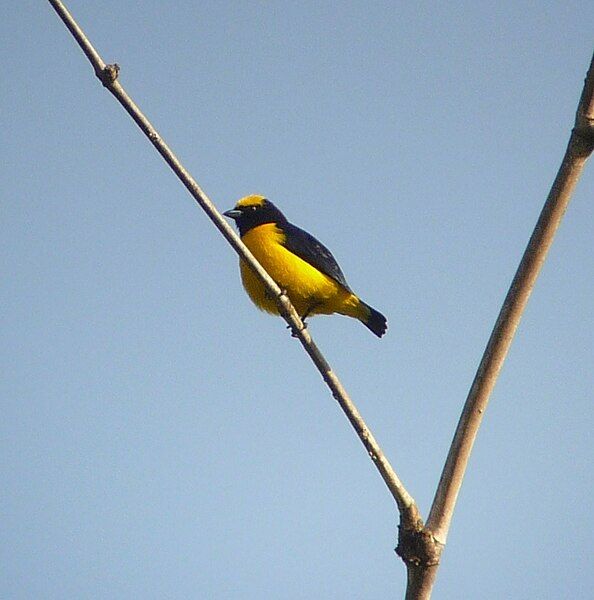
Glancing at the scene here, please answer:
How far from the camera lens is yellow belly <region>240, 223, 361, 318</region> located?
621 centimetres

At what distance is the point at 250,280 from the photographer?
6320 mm

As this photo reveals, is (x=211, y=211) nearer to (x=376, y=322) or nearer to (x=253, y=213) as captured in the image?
(x=376, y=322)

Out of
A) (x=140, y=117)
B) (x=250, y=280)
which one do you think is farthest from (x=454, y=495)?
(x=250, y=280)

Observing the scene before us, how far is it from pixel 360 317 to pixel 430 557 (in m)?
4.90

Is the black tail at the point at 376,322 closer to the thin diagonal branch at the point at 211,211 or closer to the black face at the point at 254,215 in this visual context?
the black face at the point at 254,215

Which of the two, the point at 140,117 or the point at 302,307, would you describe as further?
the point at 302,307

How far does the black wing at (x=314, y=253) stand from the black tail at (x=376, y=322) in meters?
0.45

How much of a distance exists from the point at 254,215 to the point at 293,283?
60.1 inches

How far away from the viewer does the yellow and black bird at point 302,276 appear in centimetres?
623

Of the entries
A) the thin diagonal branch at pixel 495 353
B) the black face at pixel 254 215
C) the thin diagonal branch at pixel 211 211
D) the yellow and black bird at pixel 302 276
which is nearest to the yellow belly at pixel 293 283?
the yellow and black bird at pixel 302 276

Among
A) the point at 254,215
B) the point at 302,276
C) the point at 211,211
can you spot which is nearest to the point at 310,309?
the point at 302,276

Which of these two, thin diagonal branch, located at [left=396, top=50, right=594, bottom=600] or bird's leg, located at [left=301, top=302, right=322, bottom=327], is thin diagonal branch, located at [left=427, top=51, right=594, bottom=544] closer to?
thin diagonal branch, located at [left=396, top=50, right=594, bottom=600]

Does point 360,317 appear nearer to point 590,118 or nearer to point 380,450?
point 380,450

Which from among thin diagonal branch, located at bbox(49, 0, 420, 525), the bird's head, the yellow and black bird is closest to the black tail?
the yellow and black bird
